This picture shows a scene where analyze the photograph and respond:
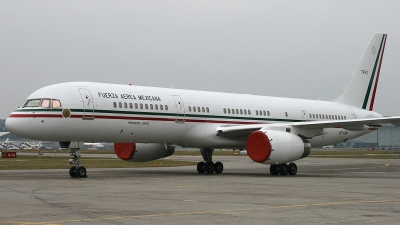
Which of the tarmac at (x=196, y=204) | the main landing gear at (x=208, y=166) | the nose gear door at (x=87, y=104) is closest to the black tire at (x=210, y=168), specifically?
the main landing gear at (x=208, y=166)

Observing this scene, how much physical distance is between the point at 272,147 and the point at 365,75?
1639cm

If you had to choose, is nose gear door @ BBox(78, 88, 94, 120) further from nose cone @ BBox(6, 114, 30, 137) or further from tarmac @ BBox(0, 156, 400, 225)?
tarmac @ BBox(0, 156, 400, 225)

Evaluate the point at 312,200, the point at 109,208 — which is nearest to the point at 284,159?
the point at 312,200

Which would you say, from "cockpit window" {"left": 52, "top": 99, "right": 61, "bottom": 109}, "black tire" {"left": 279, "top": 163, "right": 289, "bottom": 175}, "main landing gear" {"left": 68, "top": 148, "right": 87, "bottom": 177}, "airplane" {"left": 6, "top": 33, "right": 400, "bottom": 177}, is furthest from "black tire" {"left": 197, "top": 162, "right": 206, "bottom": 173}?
"cockpit window" {"left": 52, "top": 99, "right": 61, "bottom": 109}

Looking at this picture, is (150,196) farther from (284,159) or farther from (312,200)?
(284,159)

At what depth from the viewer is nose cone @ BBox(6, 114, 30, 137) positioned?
24.7 m

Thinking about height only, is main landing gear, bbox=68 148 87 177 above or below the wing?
below

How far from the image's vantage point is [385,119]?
30.1m

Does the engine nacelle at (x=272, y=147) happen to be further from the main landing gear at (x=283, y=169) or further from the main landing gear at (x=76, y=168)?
the main landing gear at (x=76, y=168)

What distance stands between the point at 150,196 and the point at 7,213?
4917mm

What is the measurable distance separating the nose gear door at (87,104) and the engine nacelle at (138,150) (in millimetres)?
6566

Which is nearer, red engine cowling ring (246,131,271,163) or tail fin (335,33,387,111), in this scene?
red engine cowling ring (246,131,271,163)

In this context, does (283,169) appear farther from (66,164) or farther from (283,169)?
(66,164)

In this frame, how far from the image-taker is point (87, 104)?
2591 centimetres
